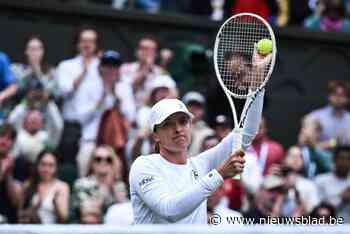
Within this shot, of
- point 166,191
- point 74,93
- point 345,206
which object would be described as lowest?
point 345,206

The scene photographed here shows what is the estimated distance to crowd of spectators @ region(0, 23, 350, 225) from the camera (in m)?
10.9

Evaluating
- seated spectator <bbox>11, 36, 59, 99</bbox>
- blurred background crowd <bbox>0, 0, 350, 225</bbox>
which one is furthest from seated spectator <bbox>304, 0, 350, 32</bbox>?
seated spectator <bbox>11, 36, 59, 99</bbox>

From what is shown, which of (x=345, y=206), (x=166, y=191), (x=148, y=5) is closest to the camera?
(x=166, y=191)

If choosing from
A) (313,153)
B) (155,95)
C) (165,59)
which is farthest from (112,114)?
(313,153)

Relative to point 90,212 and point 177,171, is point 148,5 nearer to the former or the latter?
point 90,212

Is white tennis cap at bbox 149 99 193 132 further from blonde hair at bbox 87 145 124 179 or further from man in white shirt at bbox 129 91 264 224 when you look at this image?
blonde hair at bbox 87 145 124 179

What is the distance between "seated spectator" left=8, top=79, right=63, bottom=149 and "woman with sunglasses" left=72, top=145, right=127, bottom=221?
1.55 feet

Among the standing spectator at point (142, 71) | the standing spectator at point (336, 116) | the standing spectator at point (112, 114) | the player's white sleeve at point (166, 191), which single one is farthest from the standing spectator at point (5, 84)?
the player's white sleeve at point (166, 191)

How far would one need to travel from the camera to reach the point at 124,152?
1184 cm

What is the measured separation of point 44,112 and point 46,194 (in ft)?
3.73

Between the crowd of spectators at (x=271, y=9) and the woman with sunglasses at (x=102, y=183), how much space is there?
107 inches

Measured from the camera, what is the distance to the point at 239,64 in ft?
24.1

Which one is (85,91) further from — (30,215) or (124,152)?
(30,215)

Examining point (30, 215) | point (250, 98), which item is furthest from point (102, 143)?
point (250, 98)
